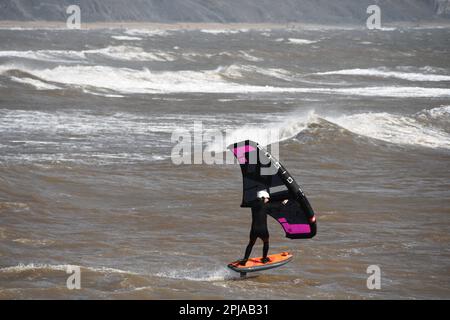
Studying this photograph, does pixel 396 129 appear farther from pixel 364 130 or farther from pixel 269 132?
pixel 269 132

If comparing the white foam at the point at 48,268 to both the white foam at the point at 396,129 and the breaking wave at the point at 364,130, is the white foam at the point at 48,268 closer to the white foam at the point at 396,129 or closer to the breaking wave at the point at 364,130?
the breaking wave at the point at 364,130

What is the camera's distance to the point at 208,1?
18662cm

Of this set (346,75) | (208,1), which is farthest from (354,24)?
(346,75)

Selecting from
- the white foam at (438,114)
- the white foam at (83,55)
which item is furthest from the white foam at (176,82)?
the white foam at (83,55)

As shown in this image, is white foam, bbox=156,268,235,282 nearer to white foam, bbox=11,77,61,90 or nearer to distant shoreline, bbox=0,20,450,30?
white foam, bbox=11,77,61,90

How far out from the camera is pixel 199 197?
51.9 feet

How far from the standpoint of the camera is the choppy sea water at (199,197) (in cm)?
1105

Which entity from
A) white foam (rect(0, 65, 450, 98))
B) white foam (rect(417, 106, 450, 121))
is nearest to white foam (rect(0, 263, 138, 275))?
white foam (rect(417, 106, 450, 121))

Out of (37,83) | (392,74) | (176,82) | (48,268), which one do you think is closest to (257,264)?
(48,268)

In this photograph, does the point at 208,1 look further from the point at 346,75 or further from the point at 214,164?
the point at 214,164

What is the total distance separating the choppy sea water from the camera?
11047mm

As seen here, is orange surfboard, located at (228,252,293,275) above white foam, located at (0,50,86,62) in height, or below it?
below

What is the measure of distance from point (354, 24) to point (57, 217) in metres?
188

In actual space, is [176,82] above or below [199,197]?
above
